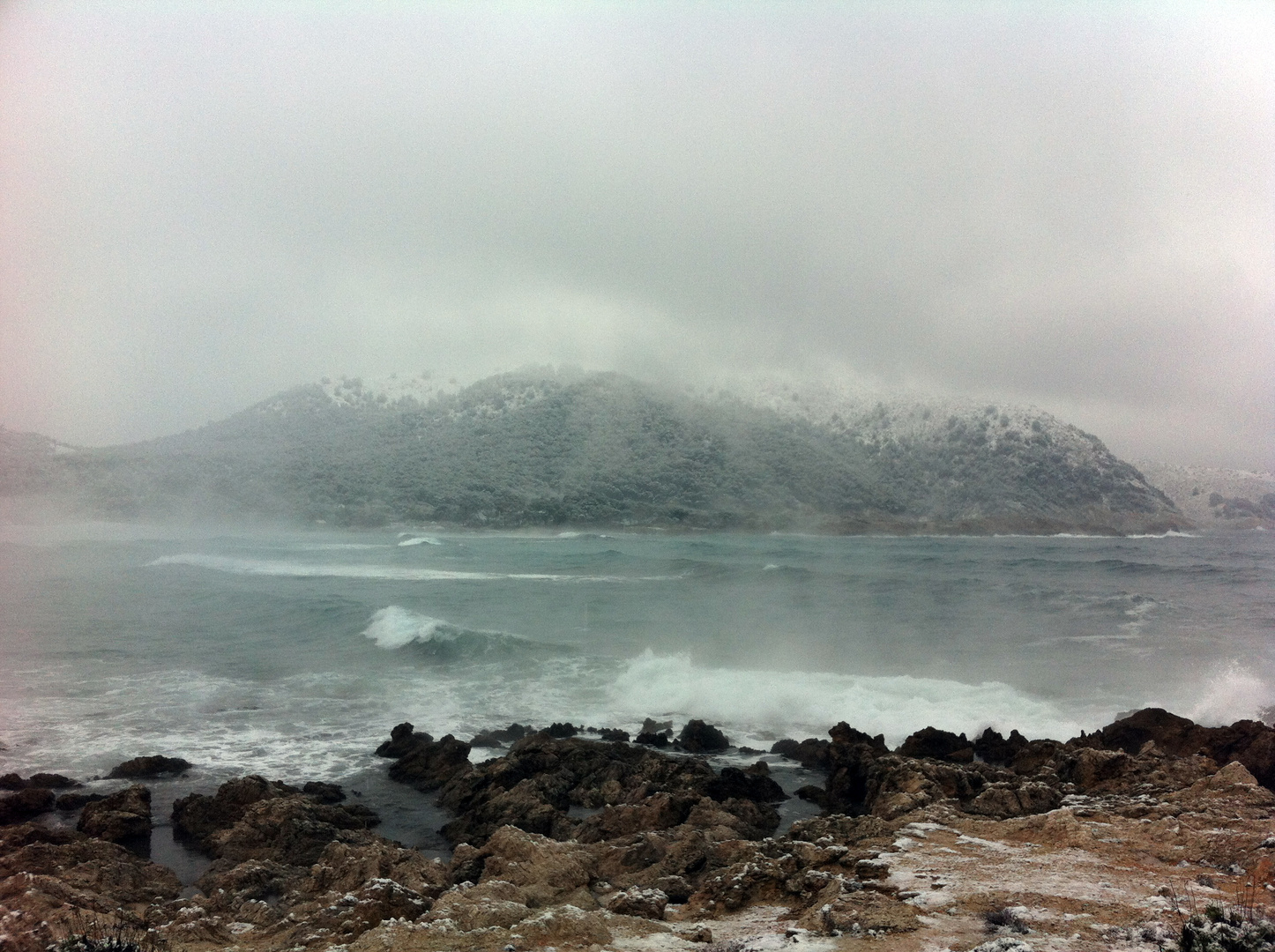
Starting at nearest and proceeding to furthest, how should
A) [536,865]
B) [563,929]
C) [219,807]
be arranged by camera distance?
[563,929] < [536,865] < [219,807]

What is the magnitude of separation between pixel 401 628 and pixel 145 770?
15.8 metres

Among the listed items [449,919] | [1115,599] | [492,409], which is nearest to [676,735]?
[449,919]

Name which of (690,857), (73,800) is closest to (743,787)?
(690,857)

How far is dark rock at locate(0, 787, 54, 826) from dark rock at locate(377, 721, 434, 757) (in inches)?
215

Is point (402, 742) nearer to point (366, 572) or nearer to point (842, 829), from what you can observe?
point (842, 829)

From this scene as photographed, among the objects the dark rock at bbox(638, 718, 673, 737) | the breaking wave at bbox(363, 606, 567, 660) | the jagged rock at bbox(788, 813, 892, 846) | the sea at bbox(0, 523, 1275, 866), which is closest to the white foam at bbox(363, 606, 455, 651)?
the breaking wave at bbox(363, 606, 567, 660)

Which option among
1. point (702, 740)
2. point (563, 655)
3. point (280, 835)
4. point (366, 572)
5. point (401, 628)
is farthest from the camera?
point (366, 572)

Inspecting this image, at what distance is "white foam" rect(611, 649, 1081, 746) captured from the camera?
17609 mm

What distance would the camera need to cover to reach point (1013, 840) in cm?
843

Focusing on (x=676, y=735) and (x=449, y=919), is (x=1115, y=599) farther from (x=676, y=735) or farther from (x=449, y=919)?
(x=449, y=919)

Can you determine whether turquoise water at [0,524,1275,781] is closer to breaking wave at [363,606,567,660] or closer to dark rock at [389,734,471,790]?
breaking wave at [363,606,567,660]

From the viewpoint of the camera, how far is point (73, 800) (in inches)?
476

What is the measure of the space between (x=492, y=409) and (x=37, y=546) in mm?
99212

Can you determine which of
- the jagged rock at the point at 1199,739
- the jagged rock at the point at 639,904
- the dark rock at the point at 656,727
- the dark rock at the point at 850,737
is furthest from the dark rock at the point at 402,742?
the jagged rock at the point at 1199,739
